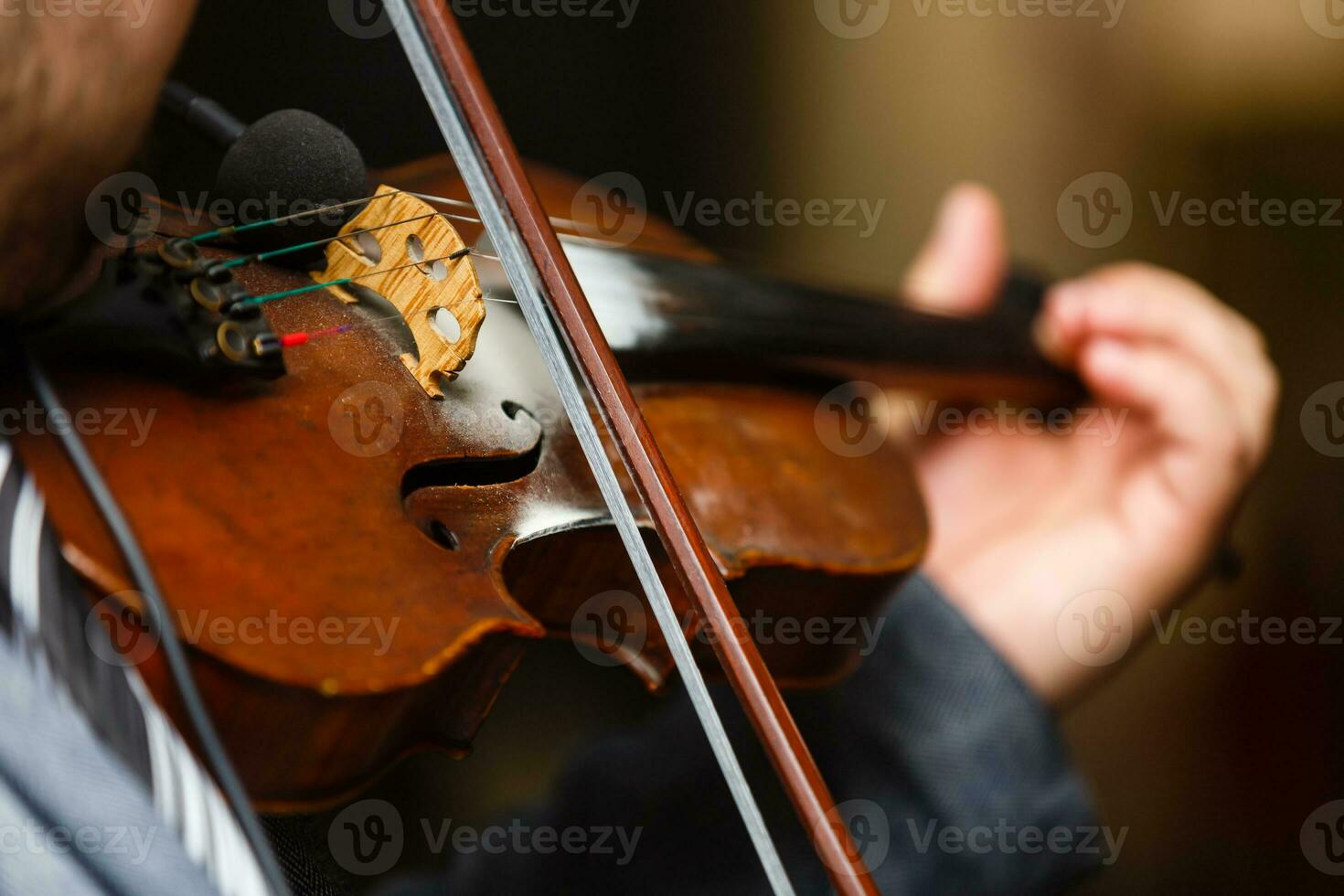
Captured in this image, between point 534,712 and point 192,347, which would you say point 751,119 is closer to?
point 534,712

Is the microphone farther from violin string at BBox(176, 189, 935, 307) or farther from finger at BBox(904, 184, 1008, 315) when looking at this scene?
finger at BBox(904, 184, 1008, 315)

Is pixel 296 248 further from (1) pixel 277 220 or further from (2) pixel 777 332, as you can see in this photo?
(2) pixel 777 332

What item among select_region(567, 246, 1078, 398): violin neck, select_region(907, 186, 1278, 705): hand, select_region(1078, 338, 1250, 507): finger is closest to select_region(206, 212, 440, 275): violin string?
select_region(567, 246, 1078, 398): violin neck

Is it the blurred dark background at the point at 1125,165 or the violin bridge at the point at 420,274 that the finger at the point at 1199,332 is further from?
the violin bridge at the point at 420,274

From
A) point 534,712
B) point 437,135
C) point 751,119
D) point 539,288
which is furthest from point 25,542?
point 751,119

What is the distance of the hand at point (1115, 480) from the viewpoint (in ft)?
2.38

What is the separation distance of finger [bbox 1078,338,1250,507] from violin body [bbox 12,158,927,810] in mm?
451

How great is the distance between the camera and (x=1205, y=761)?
1.39 m

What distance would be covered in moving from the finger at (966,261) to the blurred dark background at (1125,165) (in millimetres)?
237

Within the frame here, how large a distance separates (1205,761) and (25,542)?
151 cm

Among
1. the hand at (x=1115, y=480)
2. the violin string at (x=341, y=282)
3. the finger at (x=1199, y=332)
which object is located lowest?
the hand at (x=1115, y=480)

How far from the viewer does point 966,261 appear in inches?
36.9

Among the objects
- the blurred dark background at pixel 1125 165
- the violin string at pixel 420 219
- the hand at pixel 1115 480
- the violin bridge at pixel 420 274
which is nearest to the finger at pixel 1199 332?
the hand at pixel 1115 480

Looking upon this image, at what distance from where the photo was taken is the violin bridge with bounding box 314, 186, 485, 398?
13.6 inches
